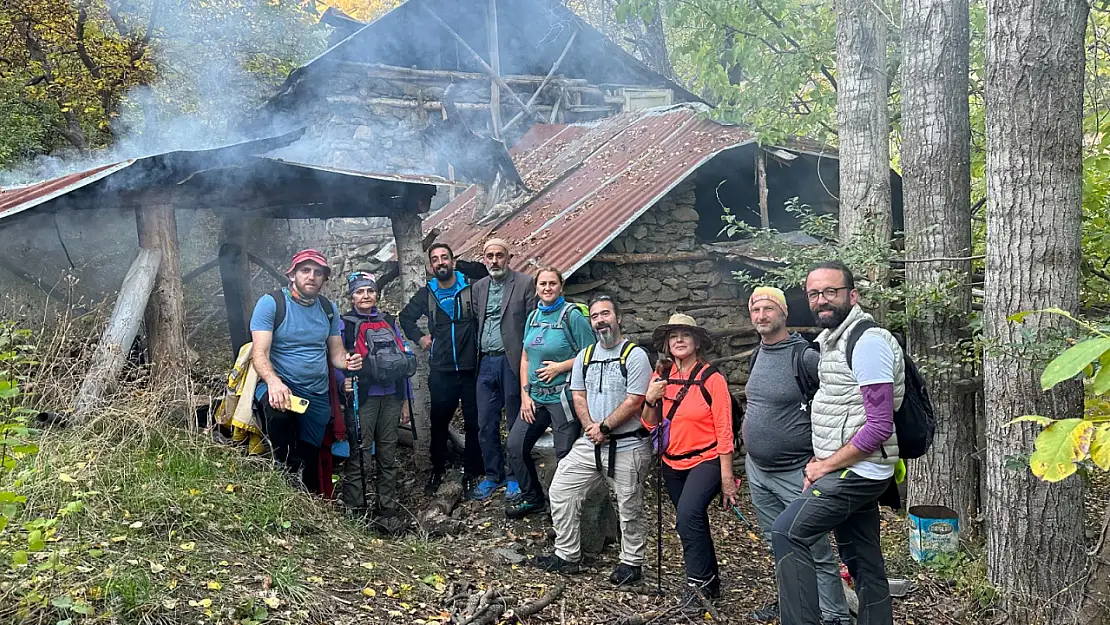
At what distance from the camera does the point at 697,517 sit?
16.5 feet

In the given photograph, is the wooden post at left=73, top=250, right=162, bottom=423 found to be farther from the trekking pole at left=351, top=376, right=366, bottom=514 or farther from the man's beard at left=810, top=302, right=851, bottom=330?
the man's beard at left=810, top=302, right=851, bottom=330

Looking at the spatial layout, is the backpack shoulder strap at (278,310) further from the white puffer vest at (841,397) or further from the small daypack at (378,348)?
the white puffer vest at (841,397)

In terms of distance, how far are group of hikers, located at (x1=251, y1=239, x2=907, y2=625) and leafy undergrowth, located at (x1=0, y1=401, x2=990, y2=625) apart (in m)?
0.41

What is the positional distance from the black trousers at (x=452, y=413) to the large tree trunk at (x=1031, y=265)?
378cm

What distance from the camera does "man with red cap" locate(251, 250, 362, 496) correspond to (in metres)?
5.35

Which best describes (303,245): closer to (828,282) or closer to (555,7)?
(555,7)

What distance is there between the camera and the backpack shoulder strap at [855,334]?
13.0ft

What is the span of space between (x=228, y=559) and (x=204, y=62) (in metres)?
14.3

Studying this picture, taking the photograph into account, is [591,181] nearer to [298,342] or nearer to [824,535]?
[298,342]

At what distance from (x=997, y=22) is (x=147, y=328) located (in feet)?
20.1

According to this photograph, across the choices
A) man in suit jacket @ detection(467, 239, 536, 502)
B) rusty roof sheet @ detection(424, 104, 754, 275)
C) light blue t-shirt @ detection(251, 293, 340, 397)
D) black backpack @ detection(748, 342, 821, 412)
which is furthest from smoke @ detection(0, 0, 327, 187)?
black backpack @ detection(748, 342, 821, 412)

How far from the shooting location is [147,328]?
6.39 meters

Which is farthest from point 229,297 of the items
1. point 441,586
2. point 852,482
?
point 852,482

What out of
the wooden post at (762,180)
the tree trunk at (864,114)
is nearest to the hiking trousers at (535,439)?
the tree trunk at (864,114)
